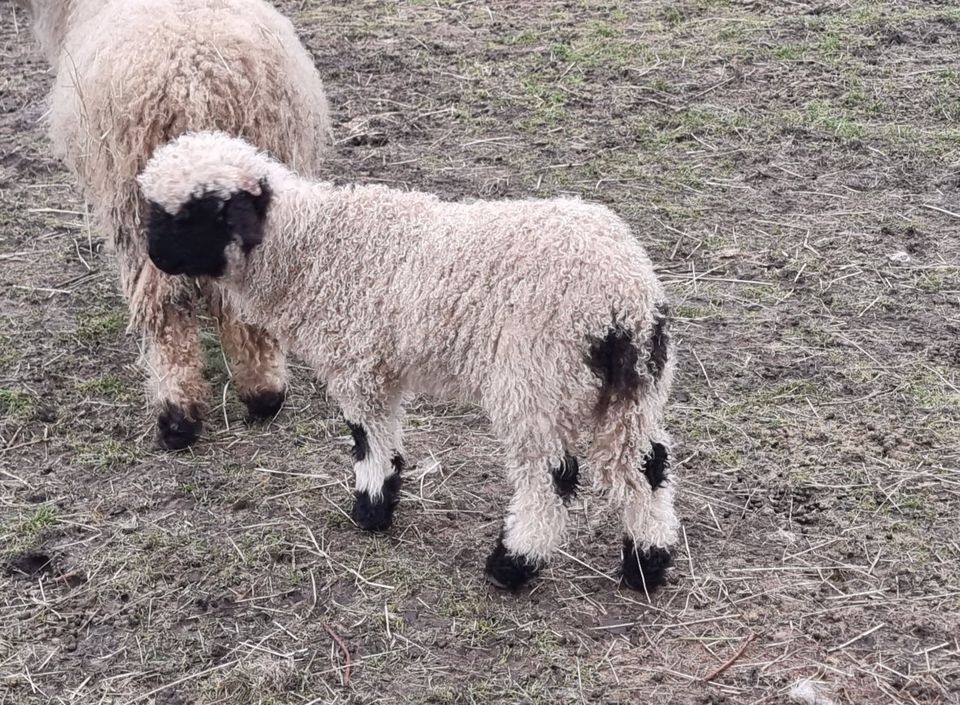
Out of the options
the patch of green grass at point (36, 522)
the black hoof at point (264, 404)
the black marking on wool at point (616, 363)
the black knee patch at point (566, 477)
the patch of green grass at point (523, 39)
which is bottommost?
the patch of green grass at point (36, 522)

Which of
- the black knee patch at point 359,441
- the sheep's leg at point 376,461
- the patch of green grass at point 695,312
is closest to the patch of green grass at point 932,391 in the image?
the patch of green grass at point 695,312

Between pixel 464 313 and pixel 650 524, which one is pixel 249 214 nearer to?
pixel 464 313

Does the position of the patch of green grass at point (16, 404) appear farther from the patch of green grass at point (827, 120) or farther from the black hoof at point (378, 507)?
the patch of green grass at point (827, 120)

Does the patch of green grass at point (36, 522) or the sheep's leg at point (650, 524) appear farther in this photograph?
the patch of green grass at point (36, 522)

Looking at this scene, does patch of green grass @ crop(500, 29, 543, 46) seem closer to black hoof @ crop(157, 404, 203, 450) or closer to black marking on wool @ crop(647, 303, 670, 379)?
black hoof @ crop(157, 404, 203, 450)

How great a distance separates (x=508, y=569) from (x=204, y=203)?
1768mm

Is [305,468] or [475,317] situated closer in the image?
[475,317]

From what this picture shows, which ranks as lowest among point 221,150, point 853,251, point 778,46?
point 853,251

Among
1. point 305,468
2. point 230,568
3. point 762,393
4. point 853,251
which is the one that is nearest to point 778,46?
point 853,251

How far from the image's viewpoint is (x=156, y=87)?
181 inches

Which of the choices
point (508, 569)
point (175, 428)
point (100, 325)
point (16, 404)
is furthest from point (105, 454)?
point (508, 569)

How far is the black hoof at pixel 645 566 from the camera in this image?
161 inches

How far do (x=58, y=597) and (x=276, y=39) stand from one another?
257 cm

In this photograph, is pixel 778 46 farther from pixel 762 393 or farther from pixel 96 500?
pixel 96 500
